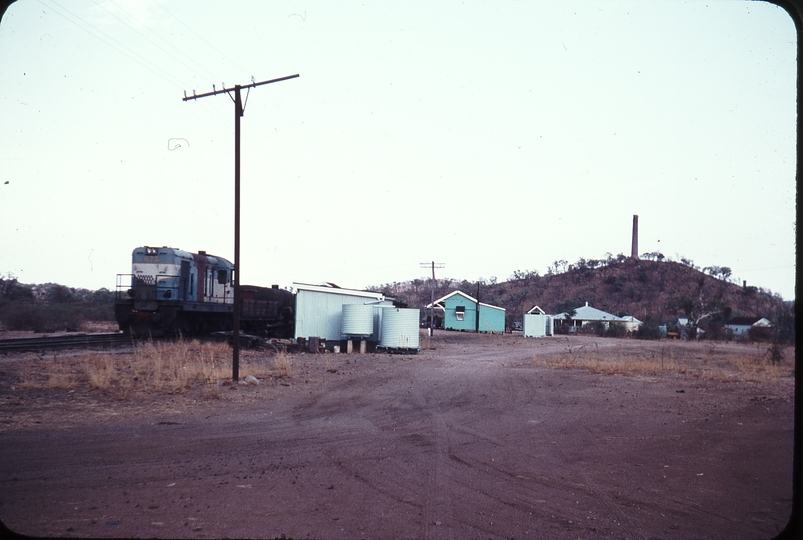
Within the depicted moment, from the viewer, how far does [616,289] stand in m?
99.4

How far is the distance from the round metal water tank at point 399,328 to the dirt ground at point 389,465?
556 inches

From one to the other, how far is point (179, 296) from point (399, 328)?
32.6 ft

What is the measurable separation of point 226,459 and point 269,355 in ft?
51.8

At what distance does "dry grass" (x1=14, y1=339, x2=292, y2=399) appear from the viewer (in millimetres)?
11836

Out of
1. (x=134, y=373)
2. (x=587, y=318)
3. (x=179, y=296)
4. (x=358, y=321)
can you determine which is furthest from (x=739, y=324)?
(x=134, y=373)

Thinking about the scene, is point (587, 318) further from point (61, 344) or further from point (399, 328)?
point (61, 344)

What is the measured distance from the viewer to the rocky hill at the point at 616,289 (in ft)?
237

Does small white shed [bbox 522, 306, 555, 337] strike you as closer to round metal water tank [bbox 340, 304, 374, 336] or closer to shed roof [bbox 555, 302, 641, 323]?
shed roof [bbox 555, 302, 641, 323]

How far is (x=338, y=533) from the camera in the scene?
470cm

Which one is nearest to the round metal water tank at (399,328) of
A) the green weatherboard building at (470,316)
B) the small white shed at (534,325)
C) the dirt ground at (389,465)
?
the dirt ground at (389,465)

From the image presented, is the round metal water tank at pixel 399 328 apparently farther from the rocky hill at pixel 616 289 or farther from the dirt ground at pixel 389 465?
the rocky hill at pixel 616 289

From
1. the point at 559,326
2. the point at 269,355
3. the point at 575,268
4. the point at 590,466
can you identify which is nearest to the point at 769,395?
the point at 590,466

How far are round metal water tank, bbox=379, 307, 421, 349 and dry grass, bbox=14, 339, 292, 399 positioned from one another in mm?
9315

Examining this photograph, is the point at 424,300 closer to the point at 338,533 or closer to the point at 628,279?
the point at 628,279
